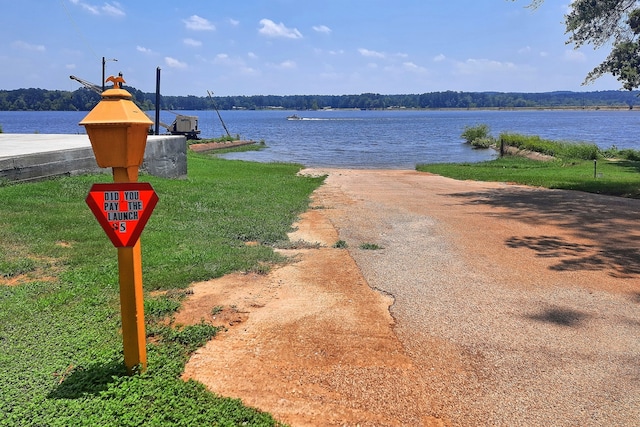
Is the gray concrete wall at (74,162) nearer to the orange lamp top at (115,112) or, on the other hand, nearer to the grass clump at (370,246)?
the grass clump at (370,246)

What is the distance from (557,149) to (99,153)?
34593 millimetres

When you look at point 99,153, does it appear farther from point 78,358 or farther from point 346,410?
point 346,410

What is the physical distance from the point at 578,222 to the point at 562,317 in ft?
18.9

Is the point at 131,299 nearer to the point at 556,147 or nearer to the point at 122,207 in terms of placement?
the point at 122,207

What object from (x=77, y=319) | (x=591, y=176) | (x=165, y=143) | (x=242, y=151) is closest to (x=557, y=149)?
(x=591, y=176)

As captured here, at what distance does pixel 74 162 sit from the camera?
11492 millimetres

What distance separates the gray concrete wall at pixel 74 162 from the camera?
10156 millimetres

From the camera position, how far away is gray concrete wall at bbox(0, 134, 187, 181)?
10.2 metres

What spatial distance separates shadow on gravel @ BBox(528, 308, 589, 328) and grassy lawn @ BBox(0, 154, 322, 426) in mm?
2876

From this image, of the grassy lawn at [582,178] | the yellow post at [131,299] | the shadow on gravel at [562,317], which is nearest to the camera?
the yellow post at [131,299]

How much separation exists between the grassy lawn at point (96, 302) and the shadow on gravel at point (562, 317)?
9.44ft

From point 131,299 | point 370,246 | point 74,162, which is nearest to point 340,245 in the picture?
point 370,246

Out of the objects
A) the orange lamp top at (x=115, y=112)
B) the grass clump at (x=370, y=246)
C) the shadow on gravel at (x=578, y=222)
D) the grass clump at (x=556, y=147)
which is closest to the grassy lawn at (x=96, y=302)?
the grass clump at (x=370, y=246)

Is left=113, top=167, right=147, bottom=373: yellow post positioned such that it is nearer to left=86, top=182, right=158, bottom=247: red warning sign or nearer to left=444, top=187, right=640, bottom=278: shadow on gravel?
left=86, top=182, right=158, bottom=247: red warning sign
